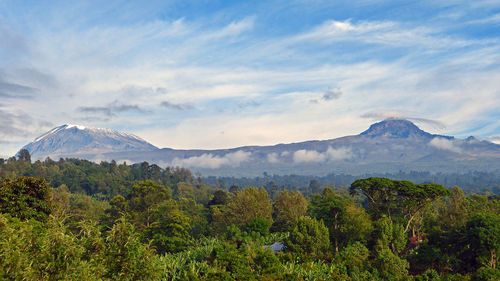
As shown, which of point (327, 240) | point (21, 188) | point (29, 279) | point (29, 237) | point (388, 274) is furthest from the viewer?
point (21, 188)

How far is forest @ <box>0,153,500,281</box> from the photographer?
55.0 feet

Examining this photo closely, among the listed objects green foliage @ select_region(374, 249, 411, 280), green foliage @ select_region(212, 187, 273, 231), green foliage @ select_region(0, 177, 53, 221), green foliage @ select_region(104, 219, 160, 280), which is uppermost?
green foliage @ select_region(0, 177, 53, 221)

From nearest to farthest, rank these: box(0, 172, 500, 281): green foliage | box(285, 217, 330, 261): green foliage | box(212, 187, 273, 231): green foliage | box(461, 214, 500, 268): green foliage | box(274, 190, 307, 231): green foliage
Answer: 1. box(0, 172, 500, 281): green foliage
2. box(461, 214, 500, 268): green foliage
3. box(285, 217, 330, 261): green foliage
4. box(212, 187, 273, 231): green foliage
5. box(274, 190, 307, 231): green foliage

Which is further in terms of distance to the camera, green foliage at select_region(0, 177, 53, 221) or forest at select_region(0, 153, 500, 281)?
green foliage at select_region(0, 177, 53, 221)

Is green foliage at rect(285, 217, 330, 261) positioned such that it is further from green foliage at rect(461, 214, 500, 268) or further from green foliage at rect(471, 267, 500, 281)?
green foliage at rect(471, 267, 500, 281)

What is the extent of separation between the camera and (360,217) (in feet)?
123

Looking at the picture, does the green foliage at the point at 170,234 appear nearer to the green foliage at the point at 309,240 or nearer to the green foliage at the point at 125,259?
the green foliage at the point at 309,240

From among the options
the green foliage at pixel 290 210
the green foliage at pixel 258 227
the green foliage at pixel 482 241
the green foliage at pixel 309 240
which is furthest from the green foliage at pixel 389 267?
the green foliage at pixel 290 210

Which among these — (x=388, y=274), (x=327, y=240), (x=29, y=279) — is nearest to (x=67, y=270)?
(x=29, y=279)

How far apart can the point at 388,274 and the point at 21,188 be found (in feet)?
122

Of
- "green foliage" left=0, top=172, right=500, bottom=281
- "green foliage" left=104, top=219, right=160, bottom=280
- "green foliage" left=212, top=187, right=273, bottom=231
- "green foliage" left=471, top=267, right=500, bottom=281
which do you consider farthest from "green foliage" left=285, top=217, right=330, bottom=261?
"green foliage" left=104, top=219, right=160, bottom=280

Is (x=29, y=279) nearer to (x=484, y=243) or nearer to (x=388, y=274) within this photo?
(x=388, y=274)

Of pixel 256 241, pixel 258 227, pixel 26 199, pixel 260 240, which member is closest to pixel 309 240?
Answer: pixel 256 241

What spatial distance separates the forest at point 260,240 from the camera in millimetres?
16766
